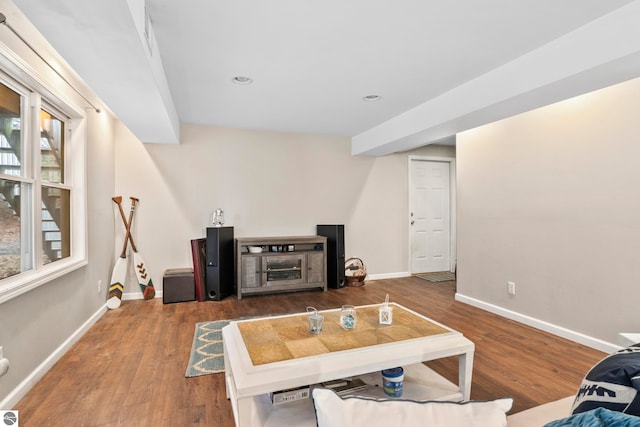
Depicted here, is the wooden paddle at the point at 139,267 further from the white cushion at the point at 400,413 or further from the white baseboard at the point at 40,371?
the white cushion at the point at 400,413

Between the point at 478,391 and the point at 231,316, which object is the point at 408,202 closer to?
the point at 231,316

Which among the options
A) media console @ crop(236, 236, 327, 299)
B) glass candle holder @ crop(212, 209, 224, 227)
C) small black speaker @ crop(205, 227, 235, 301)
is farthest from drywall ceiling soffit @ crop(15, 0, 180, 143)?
media console @ crop(236, 236, 327, 299)

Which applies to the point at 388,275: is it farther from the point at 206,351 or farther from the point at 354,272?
the point at 206,351

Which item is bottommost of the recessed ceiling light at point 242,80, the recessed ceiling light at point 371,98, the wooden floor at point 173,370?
the wooden floor at point 173,370

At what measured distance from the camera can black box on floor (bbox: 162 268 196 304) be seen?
13.4ft

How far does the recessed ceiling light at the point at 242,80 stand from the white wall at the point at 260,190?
173cm

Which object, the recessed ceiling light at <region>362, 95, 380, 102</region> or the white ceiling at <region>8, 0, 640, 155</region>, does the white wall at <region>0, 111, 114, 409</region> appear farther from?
the recessed ceiling light at <region>362, 95, 380, 102</region>

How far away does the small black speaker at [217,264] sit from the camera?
4176 millimetres

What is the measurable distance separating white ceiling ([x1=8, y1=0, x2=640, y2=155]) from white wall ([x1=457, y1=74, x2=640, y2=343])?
0.55 meters

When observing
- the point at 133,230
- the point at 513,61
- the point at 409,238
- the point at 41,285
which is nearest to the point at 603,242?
the point at 513,61

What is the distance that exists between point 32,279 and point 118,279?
6.21 ft

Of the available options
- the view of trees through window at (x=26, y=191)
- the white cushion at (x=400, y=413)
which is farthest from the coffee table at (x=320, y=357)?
the view of trees through window at (x=26, y=191)

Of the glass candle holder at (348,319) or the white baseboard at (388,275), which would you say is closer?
→ the glass candle holder at (348,319)

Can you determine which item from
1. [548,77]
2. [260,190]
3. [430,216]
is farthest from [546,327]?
[260,190]
